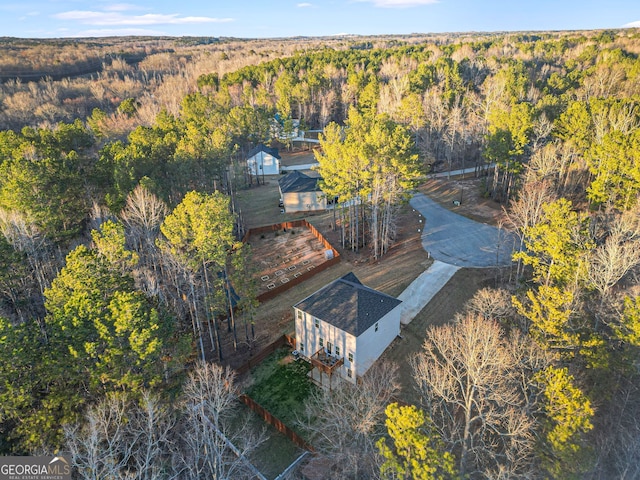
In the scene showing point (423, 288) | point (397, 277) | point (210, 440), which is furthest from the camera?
point (397, 277)

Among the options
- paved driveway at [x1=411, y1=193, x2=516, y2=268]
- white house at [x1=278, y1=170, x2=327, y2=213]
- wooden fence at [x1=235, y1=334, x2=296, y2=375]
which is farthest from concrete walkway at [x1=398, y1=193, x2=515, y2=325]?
white house at [x1=278, y1=170, x2=327, y2=213]

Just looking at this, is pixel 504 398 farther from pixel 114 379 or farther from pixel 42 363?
pixel 42 363

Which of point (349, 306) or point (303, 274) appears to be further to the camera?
point (303, 274)

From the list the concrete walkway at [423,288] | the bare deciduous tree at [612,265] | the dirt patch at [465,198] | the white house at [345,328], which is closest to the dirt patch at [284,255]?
the white house at [345,328]

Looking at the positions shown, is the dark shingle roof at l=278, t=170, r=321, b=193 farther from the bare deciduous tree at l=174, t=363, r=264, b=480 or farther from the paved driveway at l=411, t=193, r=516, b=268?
the bare deciduous tree at l=174, t=363, r=264, b=480

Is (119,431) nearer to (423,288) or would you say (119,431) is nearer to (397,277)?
(423,288)

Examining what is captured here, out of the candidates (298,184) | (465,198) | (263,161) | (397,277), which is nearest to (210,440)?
(397,277)
